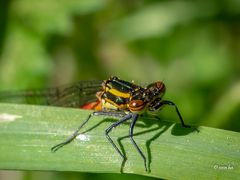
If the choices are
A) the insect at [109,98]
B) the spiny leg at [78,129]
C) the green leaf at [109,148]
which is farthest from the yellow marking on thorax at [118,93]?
the green leaf at [109,148]

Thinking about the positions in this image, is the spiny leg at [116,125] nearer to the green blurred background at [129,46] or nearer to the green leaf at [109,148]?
the green leaf at [109,148]

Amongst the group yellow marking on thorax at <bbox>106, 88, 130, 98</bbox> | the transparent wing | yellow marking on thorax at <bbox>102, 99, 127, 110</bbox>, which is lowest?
the transparent wing

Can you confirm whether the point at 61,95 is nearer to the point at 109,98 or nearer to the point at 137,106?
the point at 109,98

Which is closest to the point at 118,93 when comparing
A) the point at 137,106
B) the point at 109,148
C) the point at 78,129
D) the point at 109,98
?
the point at 109,98

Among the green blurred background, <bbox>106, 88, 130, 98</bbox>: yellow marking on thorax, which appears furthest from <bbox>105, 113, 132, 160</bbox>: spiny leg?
the green blurred background

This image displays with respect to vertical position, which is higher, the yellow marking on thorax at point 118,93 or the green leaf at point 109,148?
the yellow marking on thorax at point 118,93

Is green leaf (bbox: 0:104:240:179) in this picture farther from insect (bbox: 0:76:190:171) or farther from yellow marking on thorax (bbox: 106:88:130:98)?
yellow marking on thorax (bbox: 106:88:130:98)

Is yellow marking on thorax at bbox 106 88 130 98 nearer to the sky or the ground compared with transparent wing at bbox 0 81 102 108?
nearer to the sky
